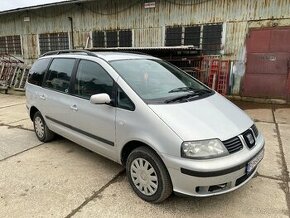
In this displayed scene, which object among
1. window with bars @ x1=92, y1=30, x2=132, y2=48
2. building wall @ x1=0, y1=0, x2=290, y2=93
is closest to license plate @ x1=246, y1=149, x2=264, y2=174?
building wall @ x1=0, y1=0, x2=290, y2=93

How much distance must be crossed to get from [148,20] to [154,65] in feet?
21.8

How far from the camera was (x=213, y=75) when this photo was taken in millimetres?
8945

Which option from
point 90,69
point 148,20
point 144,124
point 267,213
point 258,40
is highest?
point 148,20

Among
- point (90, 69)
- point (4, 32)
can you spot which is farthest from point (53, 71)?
point (4, 32)

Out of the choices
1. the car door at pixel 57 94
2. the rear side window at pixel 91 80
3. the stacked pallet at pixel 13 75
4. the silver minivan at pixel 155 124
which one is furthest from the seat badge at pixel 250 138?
the stacked pallet at pixel 13 75

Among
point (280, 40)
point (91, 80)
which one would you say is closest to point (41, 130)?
point (91, 80)

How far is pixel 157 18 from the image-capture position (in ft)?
31.9

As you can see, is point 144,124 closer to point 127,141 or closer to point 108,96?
point 127,141

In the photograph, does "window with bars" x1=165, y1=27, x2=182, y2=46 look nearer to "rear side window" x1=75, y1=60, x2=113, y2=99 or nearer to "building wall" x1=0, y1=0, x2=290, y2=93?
"building wall" x1=0, y1=0, x2=290, y2=93

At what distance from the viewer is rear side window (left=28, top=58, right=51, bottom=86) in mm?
4672

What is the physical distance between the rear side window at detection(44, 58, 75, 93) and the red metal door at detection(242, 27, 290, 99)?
20.8 ft

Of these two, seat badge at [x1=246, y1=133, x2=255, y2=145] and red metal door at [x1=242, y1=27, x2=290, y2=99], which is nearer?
seat badge at [x1=246, y1=133, x2=255, y2=145]

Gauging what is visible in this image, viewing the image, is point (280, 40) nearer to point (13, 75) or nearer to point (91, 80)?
point (91, 80)

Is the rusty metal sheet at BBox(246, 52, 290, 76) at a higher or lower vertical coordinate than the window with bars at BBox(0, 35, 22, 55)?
lower
